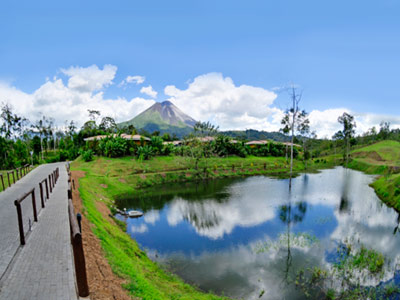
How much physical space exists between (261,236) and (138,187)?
2330 cm

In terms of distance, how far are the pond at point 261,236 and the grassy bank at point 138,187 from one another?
5.10ft

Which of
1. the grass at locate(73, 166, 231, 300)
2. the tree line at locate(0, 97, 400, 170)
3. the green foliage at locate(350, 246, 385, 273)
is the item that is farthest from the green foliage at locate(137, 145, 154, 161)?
the green foliage at locate(350, 246, 385, 273)

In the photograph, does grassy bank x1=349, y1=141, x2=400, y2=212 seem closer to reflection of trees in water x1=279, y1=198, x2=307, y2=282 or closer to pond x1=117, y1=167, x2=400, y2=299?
pond x1=117, y1=167, x2=400, y2=299

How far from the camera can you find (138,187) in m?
35.1

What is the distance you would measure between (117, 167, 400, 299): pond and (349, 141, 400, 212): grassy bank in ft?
4.82

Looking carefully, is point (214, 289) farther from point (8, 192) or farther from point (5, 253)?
point (8, 192)

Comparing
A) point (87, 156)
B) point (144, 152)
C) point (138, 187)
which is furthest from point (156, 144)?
point (138, 187)

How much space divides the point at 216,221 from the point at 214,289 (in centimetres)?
918

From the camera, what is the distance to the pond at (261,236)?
11.6 metres

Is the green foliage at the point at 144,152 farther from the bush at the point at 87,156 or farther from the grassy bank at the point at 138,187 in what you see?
the bush at the point at 87,156

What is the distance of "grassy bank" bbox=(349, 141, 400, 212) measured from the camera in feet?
84.1

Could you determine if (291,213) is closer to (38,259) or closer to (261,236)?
(261,236)

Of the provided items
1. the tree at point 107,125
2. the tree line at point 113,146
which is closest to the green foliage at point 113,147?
the tree line at point 113,146

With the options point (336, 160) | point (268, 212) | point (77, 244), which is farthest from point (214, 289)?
point (336, 160)
